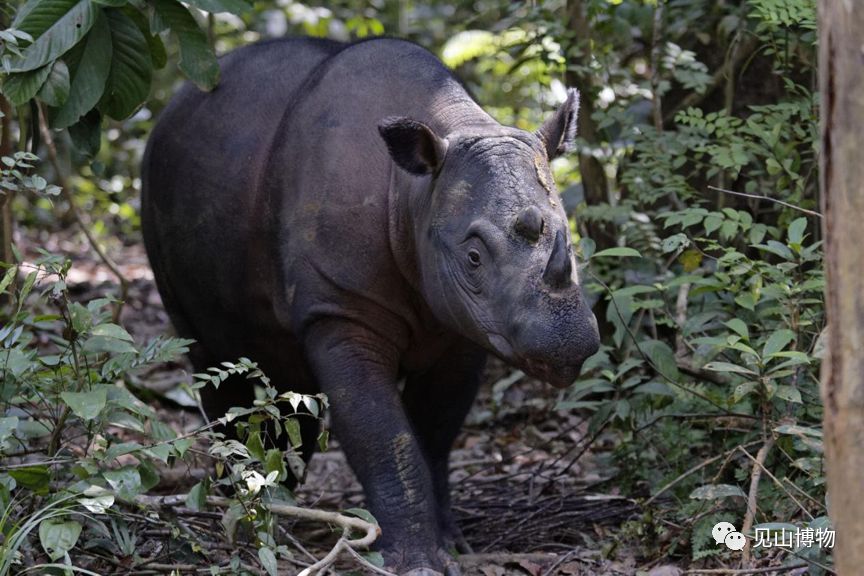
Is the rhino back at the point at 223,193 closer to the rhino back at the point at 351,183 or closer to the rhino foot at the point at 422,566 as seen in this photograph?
the rhino back at the point at 351,183

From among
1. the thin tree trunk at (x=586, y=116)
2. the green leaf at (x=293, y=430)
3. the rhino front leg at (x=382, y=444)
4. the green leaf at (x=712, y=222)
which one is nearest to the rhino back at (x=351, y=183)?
the rhino front leg at (x=382, y=444)

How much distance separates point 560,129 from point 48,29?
82.8 inches

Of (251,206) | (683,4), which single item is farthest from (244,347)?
(683,4)

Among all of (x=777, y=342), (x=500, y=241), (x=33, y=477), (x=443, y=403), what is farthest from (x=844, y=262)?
(x=443, y=403)

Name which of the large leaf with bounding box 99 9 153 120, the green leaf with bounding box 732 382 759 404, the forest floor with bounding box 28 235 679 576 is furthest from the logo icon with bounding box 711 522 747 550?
the large leaf with bounding box 99 9 153 120

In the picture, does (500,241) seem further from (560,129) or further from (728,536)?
(728,536)

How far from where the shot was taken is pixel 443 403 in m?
5.64

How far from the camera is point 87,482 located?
4.16m

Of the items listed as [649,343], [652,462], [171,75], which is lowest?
[171,75]

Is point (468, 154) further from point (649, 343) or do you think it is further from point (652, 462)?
point (652, 462)

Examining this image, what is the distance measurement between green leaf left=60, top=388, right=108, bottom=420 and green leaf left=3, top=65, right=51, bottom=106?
1.44 meters

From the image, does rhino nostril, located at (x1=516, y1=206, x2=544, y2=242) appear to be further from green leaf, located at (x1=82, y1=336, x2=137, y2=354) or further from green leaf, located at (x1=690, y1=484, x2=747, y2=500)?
green leaf, located at (x1=82, y1=336, x2=137, y2=354)

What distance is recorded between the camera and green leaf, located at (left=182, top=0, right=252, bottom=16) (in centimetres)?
525

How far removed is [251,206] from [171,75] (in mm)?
7120
